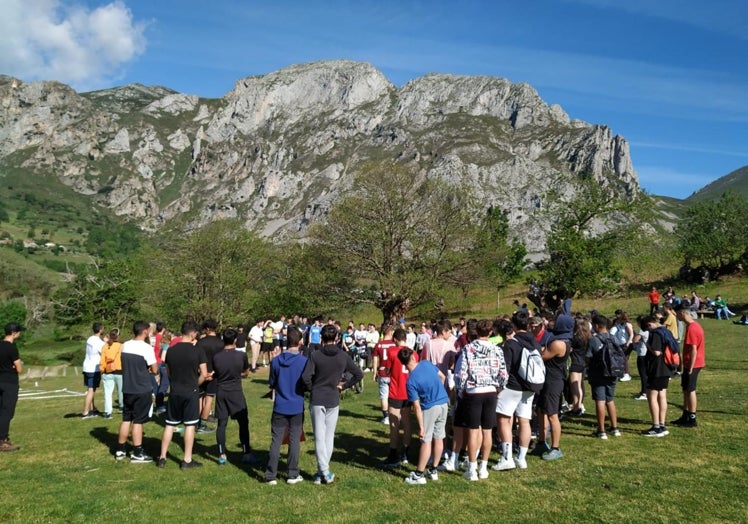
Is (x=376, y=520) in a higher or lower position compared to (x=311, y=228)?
lower

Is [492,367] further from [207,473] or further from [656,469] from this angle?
[207,473]

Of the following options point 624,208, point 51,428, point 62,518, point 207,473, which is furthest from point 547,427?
point 624,208

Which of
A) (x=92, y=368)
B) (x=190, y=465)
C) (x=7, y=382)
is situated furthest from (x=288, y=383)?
(x=92, y=368)

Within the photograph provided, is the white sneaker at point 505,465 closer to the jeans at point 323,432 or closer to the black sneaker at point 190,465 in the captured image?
the jeans at point 323,432

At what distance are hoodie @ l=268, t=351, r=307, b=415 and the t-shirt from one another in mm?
2592

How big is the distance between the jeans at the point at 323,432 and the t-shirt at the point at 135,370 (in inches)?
126

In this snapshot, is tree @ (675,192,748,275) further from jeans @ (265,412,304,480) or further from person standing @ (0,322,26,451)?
person standing @ (0,322,26,451)

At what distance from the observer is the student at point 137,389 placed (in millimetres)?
8109

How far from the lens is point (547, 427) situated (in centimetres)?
877

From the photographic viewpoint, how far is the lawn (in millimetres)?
5758

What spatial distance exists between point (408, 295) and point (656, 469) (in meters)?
23.5

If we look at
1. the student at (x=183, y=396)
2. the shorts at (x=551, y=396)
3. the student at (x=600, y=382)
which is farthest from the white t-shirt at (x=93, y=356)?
the student at (x=600, y=382)

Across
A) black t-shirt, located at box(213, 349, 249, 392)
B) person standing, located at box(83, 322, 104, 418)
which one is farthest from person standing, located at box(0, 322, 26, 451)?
black t-shirt, located at box(213, 349, 249, 392)

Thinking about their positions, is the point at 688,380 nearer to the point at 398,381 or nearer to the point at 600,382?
the point at 600,382
